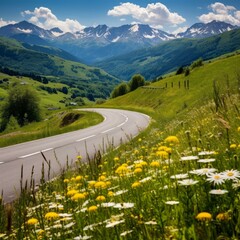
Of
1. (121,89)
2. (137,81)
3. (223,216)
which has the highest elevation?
(137,81)

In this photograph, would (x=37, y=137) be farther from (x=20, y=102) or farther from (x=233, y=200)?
(x=20, y=102)

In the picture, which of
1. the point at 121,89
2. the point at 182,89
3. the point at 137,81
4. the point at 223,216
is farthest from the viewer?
the point at 121,89

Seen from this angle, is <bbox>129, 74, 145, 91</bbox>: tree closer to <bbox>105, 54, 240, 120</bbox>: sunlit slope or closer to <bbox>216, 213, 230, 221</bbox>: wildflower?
<bbox>105, 54, 240, 120</bbox>: sunlit slope

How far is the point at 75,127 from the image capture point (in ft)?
121

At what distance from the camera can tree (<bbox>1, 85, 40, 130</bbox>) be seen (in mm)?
105062

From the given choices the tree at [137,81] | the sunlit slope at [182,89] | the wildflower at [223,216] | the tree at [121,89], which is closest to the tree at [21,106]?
the tree at [121,89]

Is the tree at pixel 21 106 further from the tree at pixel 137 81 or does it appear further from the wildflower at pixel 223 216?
the wildflower at pixel 223 216

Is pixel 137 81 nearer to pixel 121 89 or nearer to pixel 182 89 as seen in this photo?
pixel 121 89

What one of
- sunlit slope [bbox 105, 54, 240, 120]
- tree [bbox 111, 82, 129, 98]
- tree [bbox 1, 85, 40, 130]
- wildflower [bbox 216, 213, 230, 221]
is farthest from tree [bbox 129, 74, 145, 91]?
wildflower [bbox 216, 213, 230, 221]

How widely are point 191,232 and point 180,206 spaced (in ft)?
1.82

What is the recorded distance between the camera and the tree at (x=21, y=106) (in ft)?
345

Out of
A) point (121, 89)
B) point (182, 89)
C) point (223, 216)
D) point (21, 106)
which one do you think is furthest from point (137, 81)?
point (223, 216)

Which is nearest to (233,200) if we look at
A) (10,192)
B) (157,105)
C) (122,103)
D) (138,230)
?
(138,230)

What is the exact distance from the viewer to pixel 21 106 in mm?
106625
